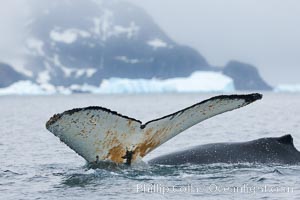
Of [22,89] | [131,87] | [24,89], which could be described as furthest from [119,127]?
[24,89]

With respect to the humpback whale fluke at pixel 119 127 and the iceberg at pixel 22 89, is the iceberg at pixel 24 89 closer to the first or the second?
the iceberg at pixel 22 89

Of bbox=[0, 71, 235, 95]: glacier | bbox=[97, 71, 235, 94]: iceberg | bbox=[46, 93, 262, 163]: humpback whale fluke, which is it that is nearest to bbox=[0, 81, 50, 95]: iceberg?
bbox=[0, 71, 235, 95]: glacier

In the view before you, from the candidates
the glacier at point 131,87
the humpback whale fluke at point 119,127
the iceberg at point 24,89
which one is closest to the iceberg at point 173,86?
the glacier at point 131,87

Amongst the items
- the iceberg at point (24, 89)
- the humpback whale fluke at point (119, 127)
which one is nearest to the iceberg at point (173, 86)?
the iceberg at point (24, 89)

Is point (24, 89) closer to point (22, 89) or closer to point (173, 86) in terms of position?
point (22, 89)

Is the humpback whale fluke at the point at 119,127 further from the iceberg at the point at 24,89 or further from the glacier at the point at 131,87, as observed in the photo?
the iceberg at the point at 24,89

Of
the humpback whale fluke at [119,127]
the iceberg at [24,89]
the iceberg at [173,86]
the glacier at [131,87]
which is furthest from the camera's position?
the iceberg at [24,89]

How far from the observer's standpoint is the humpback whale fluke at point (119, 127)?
6.29 meters

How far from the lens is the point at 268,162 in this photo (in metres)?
8.12

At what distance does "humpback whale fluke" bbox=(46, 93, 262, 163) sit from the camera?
629 cm

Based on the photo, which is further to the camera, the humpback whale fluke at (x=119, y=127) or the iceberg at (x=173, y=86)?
the iceberg at (x=173, y=86)

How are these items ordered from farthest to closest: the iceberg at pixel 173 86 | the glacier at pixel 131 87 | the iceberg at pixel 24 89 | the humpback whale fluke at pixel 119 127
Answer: the iceberg at pixel 24 89 → the glacier at pixel 131 87 → the iceberg at pixel 173 86 → the humpback whale fluke at pixel 119 127

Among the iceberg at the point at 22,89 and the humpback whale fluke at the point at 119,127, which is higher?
the iceberg at the point at 22,89

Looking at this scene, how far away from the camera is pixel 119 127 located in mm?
6609
